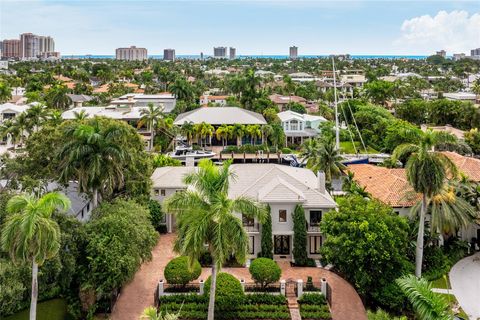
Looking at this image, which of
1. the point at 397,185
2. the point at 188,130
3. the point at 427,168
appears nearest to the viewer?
the point at 427,168

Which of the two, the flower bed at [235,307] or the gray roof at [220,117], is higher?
the gray roof at [220,117]

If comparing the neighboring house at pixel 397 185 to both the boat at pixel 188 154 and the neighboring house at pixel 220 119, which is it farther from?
the neighboring house at pixel 220 119

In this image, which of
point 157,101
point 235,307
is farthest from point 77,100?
point 235,307

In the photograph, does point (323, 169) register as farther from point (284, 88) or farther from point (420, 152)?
point (284, 88)

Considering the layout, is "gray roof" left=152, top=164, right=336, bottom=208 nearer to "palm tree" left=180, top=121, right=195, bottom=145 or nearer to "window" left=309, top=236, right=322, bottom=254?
"window" left=309, top=236, right=322, bottom=254

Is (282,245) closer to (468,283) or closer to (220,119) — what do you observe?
(468,283)

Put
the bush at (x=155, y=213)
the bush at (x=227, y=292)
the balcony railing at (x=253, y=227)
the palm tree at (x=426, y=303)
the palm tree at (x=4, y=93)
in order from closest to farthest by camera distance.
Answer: the palm tree at (x=426, y=303) → the bush at (x=227, y=292) → the balcony railing at (x=253, y=227) → the bush at (x=155, y=213) → the palm tree at (x=4, y=93)

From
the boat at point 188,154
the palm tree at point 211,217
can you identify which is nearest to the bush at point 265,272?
the palm tree at point 211,217

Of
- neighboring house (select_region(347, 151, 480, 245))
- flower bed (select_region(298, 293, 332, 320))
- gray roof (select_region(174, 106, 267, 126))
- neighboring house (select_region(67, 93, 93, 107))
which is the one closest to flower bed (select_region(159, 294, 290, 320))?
flower bed (select_region(298, 293, 332, 320))

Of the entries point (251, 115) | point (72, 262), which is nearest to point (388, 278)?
point (72, 262)
